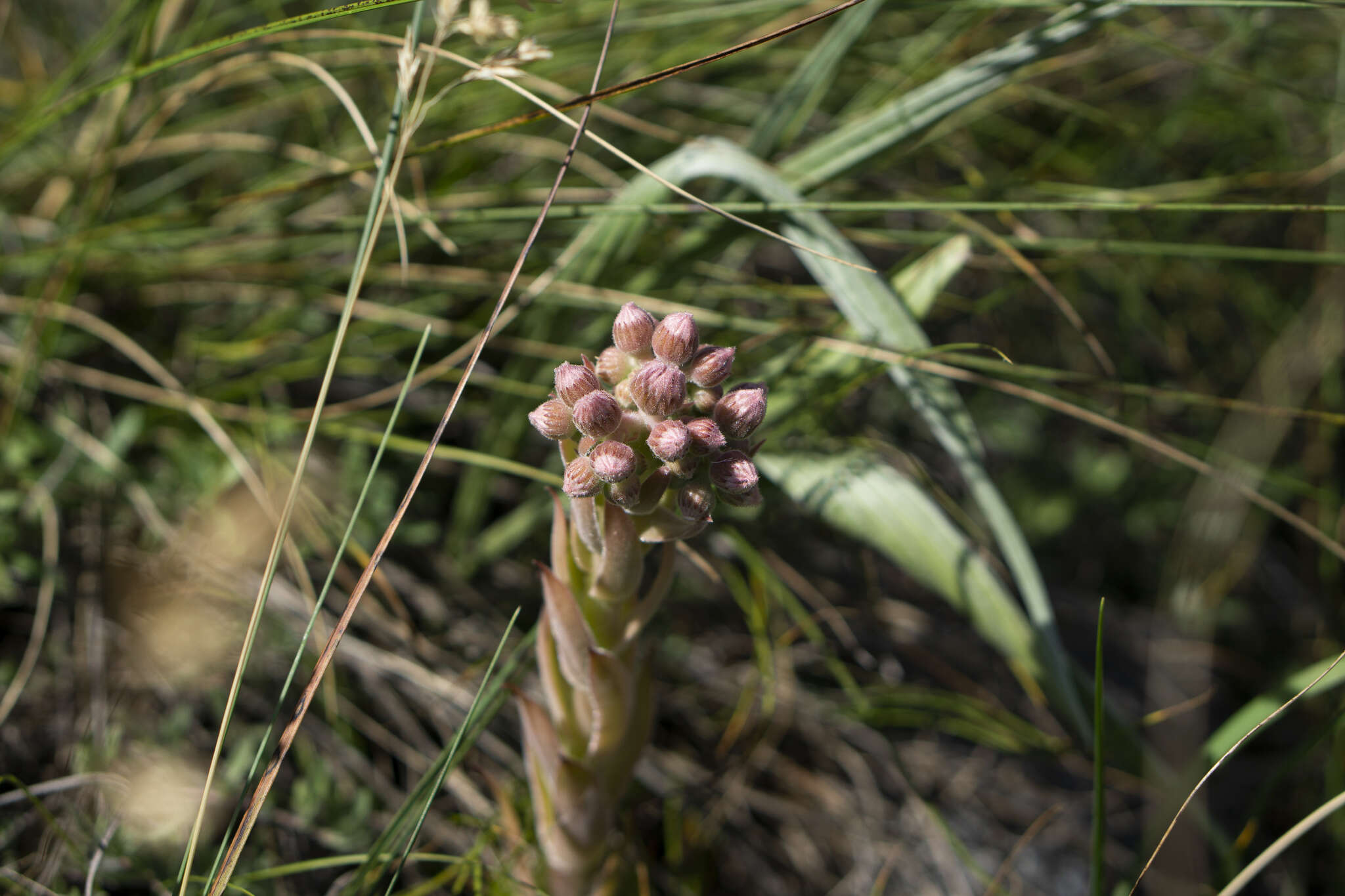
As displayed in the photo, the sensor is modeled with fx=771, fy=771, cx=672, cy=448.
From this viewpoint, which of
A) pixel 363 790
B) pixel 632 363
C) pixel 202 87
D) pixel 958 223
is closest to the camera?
pixel 632 363

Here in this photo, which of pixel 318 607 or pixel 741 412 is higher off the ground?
pixel 741 412

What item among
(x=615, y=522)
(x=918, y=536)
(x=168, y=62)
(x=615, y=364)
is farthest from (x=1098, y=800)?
(x=168, y=62)

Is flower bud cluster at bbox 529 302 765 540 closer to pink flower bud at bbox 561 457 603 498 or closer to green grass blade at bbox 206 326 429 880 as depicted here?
pink flower bud at bbox 561 457 603 498

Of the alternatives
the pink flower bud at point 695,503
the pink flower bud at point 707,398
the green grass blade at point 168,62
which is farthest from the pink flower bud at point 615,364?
the green grass blade at point 168,62

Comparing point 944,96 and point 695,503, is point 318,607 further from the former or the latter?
point 944,96

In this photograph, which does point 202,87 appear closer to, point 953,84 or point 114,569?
point 114,569

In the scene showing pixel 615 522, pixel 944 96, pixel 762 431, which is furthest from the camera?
pixel 762 431

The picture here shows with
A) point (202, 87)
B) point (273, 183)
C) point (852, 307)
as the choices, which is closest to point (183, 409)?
point (273, 183)
